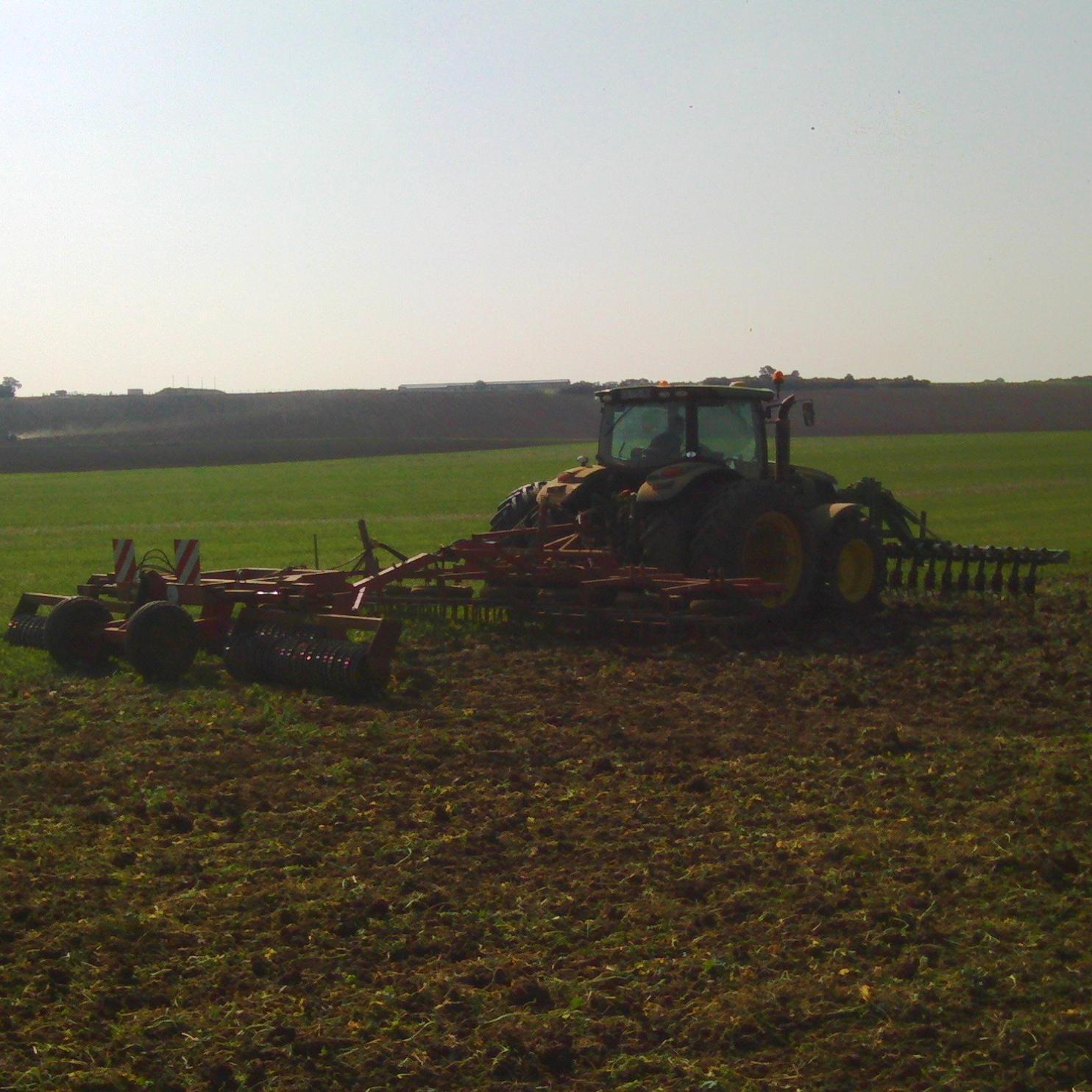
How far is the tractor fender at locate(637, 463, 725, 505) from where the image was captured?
11.0m

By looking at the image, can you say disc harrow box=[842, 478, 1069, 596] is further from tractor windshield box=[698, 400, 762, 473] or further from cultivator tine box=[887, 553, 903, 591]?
tractor windshield box=[698, 400, 762, 473]

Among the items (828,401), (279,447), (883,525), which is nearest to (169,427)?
(279,447)

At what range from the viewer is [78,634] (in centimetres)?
1002

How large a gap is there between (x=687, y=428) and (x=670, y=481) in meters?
0.80

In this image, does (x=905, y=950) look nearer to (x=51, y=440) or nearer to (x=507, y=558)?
(x=507, y=558)

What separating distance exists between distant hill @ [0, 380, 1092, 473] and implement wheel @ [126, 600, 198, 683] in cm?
3931

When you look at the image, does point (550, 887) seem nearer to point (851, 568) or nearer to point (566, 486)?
point (566, 486)

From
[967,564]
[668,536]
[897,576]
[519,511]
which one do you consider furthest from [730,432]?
[967,564]

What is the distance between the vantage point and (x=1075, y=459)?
127 feet

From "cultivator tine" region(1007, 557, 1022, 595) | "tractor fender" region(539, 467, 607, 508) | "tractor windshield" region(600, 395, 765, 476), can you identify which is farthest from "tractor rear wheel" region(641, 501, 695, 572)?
"cultivator tine" region(1007, 557, 1022, 595)

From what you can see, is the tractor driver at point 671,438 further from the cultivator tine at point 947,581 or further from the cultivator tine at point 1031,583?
the cultivator tine at point 1031,583

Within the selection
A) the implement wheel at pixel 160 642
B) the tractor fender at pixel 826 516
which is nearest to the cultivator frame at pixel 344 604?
the implement wheel at pixel 160 642

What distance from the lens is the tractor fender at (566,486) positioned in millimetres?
12031

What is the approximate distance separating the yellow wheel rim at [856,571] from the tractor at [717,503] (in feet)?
0.03
